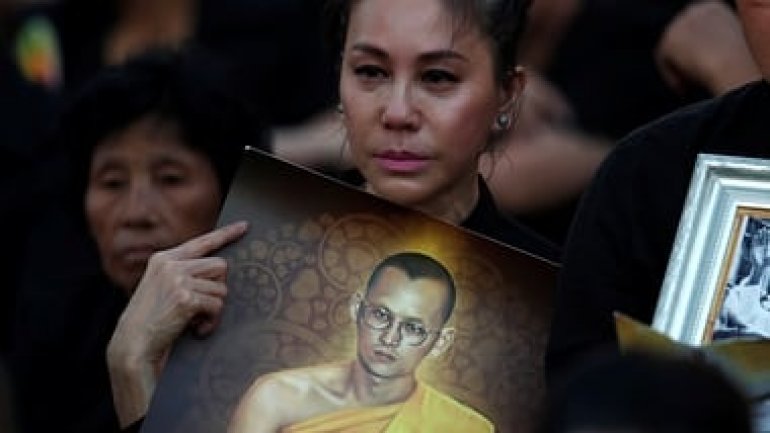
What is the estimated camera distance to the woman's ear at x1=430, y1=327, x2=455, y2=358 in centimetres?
362

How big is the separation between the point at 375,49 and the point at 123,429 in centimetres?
72

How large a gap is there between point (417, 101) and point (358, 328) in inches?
16.1

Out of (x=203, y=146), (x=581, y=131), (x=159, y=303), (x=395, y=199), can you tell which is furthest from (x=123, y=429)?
(x=581, y=131)

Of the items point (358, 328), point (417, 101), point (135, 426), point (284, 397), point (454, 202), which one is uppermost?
point (417, 101)

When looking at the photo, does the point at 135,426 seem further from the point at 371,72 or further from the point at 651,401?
the point at 651,401

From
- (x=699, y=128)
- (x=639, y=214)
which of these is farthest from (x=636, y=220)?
(x=699, y=128)

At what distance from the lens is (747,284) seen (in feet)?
10.7

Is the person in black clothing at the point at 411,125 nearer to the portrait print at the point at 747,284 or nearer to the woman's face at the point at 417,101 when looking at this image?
the woman's face at the point at 417,101

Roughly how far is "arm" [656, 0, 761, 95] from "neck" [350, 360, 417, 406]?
1237 millimetres

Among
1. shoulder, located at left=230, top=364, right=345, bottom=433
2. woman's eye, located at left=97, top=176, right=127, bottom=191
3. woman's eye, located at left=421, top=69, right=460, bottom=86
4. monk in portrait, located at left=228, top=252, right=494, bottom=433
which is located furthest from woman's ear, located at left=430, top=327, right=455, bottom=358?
woman's eye, located at left=97, top=176, right=127, bottom=191

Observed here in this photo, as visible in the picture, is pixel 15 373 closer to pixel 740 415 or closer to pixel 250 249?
pixel 250 249

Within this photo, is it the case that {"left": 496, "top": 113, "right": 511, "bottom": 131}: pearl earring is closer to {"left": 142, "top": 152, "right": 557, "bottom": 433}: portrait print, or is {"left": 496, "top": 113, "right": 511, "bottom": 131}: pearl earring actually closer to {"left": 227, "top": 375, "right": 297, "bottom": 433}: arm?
{"left": 142, "top": 152, "right": 557, "bottom": 433}: portrait print

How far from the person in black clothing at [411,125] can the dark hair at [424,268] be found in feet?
0.75

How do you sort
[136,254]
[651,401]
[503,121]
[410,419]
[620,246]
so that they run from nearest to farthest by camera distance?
[651,401], [620,246], [410,419], [503,121], [136,254]
